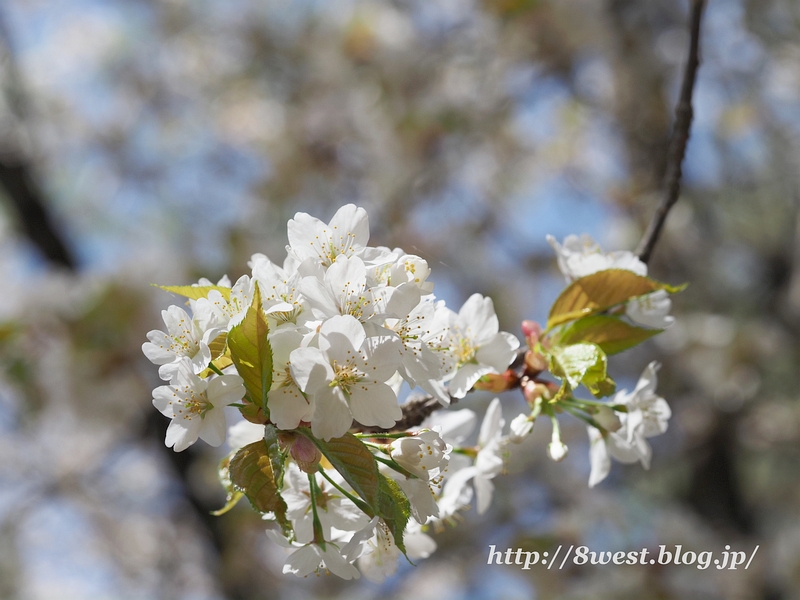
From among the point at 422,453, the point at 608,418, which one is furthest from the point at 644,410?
the point at 422,453

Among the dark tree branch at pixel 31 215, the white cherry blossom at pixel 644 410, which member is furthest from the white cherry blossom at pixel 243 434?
the dark tree branch at pixel 31 215

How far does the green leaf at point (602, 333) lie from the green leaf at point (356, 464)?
352 millimetres

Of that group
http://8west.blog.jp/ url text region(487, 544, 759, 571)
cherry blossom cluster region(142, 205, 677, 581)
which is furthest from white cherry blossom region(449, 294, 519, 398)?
http://8west.blog.jp/ url text region(487, 544, 759, 571)

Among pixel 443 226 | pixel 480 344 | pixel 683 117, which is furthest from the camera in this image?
pixel 443 226

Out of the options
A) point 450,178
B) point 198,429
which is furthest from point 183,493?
point 198,429

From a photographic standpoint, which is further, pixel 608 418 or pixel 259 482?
pixel 608 418

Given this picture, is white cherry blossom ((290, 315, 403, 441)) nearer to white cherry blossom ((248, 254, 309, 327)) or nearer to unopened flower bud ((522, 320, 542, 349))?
white cherry blossom ((248, 254, 309, 327))

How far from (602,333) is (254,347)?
48 cm

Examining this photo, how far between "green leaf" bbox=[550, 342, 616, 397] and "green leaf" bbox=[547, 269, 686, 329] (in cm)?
6

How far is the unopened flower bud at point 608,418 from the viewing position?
0.84 m

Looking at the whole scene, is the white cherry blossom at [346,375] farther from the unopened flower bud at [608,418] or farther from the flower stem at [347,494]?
the unopened flower bud at [608,418]

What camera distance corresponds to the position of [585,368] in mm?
751

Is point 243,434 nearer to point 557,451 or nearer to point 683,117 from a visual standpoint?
point 557,451

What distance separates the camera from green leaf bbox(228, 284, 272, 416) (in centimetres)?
59
